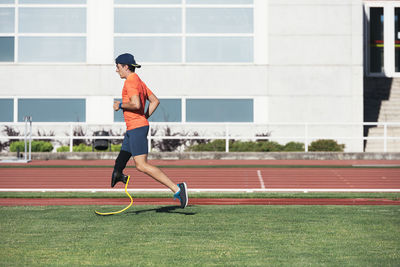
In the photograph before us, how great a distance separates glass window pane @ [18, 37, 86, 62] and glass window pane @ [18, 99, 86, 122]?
1909 mm

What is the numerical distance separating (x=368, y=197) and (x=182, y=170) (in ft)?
24.8

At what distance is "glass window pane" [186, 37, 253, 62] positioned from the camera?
31203mm

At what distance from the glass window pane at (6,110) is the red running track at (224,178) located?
40.7ft

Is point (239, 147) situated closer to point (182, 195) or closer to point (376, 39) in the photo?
point (376, 39)

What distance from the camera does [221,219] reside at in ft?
27.4

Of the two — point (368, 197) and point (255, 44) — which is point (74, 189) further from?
point (255, 44)

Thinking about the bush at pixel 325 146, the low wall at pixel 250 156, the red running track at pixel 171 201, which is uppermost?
the bush at pixel 325 146

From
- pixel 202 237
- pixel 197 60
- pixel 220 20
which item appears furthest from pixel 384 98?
pixel 202 237

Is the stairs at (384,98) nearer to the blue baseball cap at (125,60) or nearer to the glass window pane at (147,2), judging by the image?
the glass window pane at (147,2)

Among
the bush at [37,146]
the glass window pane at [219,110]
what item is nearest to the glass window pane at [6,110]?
the bush at [37,146]

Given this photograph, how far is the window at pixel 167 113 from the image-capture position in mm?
30875

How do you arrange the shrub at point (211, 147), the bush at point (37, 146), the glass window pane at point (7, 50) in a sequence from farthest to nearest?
the glass window pane at point (7, 50), the bush at point (37, 146), the shrub at point (211, 147)

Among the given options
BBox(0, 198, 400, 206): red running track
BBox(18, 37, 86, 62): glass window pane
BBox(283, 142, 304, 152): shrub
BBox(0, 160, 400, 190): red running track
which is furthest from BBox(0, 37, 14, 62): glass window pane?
BBox(0, 198, 400, 206): red running track

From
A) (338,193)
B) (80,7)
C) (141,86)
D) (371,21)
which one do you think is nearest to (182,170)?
(338,193)
